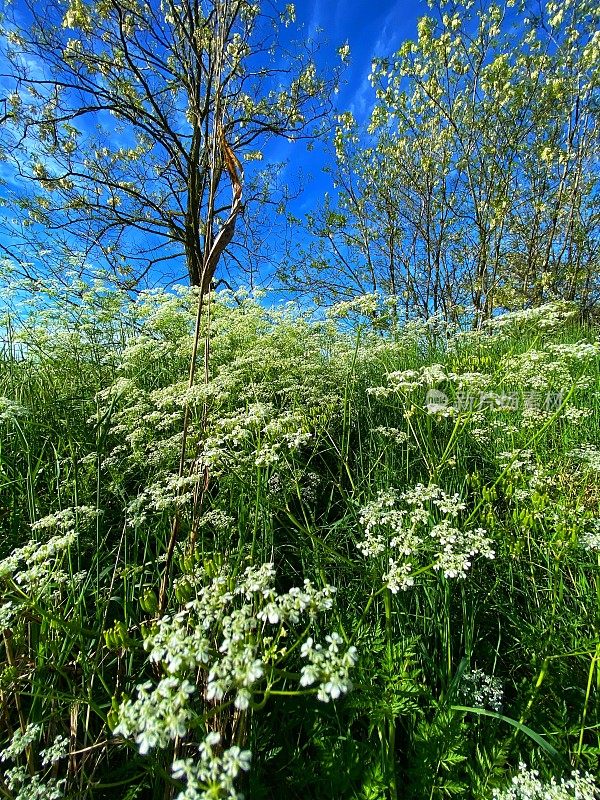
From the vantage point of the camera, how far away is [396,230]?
12344mm

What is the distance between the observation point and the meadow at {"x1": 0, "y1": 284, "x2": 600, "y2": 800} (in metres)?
1.07

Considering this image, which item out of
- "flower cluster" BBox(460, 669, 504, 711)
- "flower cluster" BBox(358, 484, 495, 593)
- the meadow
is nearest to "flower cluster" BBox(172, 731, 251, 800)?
the meadow

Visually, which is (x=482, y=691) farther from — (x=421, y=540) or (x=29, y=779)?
(x=29, y=779)

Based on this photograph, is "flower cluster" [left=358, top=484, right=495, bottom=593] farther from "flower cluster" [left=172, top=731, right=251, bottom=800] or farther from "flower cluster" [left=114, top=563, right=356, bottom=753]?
"flower cluster" [left=172, top=731, right=251, bottom=800]

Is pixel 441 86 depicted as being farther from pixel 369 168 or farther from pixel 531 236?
pixel 531 236

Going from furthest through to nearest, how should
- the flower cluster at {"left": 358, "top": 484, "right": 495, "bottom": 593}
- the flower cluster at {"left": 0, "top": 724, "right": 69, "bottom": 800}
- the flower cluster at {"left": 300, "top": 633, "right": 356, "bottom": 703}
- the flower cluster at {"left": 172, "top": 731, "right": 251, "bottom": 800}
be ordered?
the flower cluster at {"left": 358, "top": 484, "right": 495, "bottom": 593} → the flower cluster at {"left": 0, "top": 724, "right": 69, "bottom": 800} → the flower cluster at {"left": 300, "top": 633, "right": 356, "bottom": 703} → the flower cluster at {"left": 172, "top": 731, "right": 251, "bottom": 800}

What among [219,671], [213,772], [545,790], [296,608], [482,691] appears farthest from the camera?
[482,691]

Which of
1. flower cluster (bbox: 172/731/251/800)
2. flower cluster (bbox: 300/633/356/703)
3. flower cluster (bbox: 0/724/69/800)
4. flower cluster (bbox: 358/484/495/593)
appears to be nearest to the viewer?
flower cluster (bbox: 172/731/251/800)

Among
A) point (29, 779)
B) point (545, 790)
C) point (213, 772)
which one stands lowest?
point (545, 790)

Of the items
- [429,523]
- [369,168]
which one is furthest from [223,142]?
[369,168]

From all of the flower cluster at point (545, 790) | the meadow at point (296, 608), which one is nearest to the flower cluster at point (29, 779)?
the meadow at point (296, 608)

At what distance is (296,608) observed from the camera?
99 centimetres

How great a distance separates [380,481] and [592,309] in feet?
44.2

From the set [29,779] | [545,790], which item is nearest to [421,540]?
[545,790]
